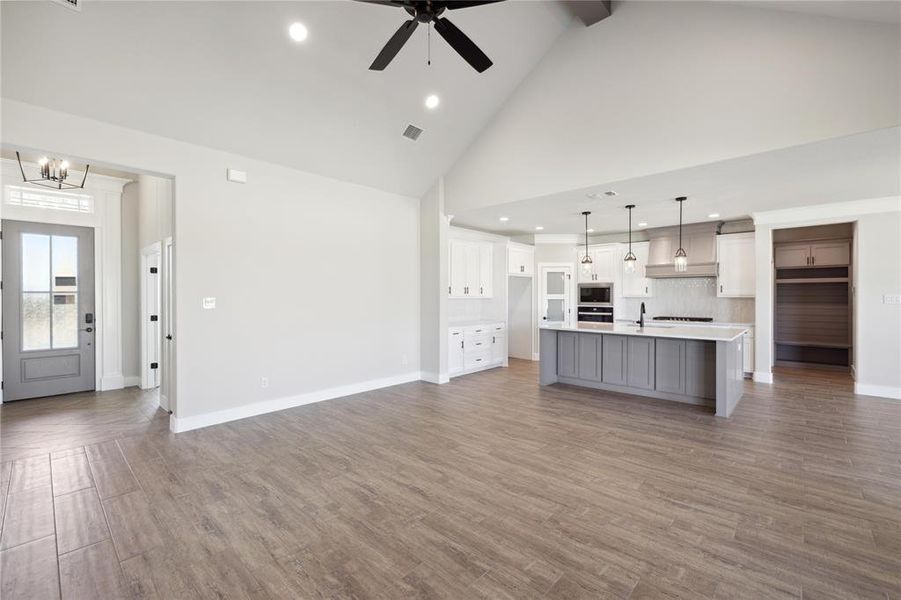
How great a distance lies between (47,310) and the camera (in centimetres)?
557

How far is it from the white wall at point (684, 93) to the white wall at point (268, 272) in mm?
2287

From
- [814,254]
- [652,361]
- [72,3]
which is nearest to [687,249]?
[814,254]

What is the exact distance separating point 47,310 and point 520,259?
7.80 m

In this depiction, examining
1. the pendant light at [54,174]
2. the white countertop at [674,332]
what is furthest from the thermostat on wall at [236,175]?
the white countertop at [674,332]

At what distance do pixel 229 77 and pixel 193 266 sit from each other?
193 centimetres

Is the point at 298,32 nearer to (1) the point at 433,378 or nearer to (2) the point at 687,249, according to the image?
(1) the point at 433,378

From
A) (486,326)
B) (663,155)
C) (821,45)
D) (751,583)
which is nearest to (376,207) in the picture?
(486,326)

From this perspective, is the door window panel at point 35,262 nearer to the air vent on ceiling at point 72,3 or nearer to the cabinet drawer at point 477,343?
the air vent on ceiling at point 72,3

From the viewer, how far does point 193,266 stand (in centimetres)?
425

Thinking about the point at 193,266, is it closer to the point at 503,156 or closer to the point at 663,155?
the point at 503,156

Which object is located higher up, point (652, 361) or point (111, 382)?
point (652, 361)

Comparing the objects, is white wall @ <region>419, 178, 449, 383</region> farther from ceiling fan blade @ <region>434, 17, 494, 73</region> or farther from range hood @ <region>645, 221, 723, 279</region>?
range hood @ <region>645, 221, 723, 279</region>

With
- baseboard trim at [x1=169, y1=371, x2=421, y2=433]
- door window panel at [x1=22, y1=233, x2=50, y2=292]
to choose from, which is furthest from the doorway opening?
door window panel at [x1=22, y1=233, x2=50, y2=292]

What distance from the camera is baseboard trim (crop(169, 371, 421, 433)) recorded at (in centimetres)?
424
